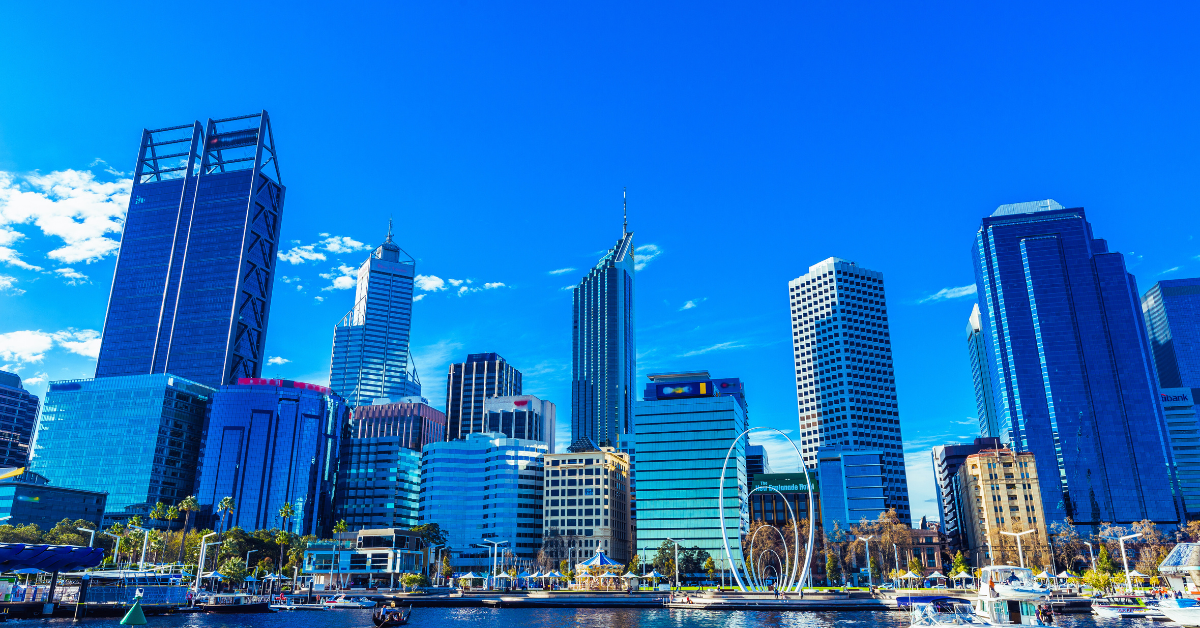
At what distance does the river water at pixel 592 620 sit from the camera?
89562 millimetres

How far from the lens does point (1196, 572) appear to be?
327 feet

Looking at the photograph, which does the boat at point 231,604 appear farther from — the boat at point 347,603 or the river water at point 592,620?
the boat at point 347,603

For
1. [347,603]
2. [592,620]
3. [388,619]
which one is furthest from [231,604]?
[592,620]

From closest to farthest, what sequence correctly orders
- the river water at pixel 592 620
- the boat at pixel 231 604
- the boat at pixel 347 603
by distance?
1. the river water at pixel 592 620
2. the boat at pixel 231 604
3. the boat at pixel 347 603

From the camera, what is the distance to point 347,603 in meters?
134

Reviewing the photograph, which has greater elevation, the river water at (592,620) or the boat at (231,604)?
the boat at (231,604)

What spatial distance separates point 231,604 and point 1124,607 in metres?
122

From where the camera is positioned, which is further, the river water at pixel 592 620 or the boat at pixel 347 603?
the boat at pixel 347 603

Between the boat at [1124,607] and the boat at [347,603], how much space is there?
10915 centimetres

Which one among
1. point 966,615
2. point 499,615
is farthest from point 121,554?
point 966,615

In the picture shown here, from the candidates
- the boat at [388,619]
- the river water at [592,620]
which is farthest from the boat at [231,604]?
the boat at [388,619]

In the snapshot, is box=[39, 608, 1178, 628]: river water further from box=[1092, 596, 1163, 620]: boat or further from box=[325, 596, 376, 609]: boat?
box=[325, 596, 376, 609]: boat

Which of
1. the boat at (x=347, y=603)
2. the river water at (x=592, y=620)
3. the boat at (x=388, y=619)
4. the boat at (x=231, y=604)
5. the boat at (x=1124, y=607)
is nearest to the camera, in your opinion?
the boat at (x=388, y=619)

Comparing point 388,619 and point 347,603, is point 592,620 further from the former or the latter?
point 347,603
